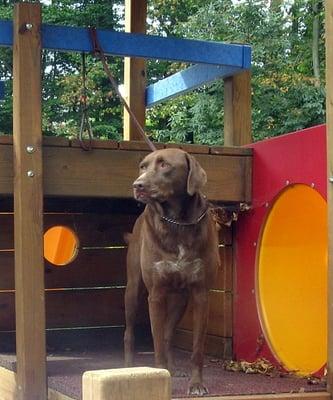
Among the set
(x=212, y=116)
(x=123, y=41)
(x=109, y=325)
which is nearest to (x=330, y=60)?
(x=123, y=41)

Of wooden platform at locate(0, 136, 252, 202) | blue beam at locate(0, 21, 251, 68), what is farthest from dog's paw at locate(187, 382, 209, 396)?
blue beam at locate(0, 21, 251, 68)

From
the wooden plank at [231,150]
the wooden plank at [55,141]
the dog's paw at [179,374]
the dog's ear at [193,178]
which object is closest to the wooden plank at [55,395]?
the dog's paw at [179,374]

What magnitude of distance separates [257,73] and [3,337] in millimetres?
13566

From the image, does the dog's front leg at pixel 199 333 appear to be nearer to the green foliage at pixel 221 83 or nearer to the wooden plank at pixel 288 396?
the wooden plank at pixel 288 396

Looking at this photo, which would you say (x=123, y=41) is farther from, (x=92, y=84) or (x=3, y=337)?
(x=92, y=84)

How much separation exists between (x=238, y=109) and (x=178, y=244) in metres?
1.83

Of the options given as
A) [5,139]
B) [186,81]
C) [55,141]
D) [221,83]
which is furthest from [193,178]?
[221,83]

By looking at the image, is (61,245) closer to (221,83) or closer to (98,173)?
(98,173)

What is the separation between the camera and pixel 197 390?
A: 4695 millimetres

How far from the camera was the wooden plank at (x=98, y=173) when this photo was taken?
5.38 m

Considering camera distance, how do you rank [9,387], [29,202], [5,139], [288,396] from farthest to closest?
[9,387]
[5,139]
[29,202]
[288,396]

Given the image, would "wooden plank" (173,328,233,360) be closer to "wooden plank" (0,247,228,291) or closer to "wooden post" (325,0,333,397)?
"wooden plank" (0,247,228,291)

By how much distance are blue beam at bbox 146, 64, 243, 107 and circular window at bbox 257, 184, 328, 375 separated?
1.18m

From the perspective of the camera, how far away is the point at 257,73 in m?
19.7
